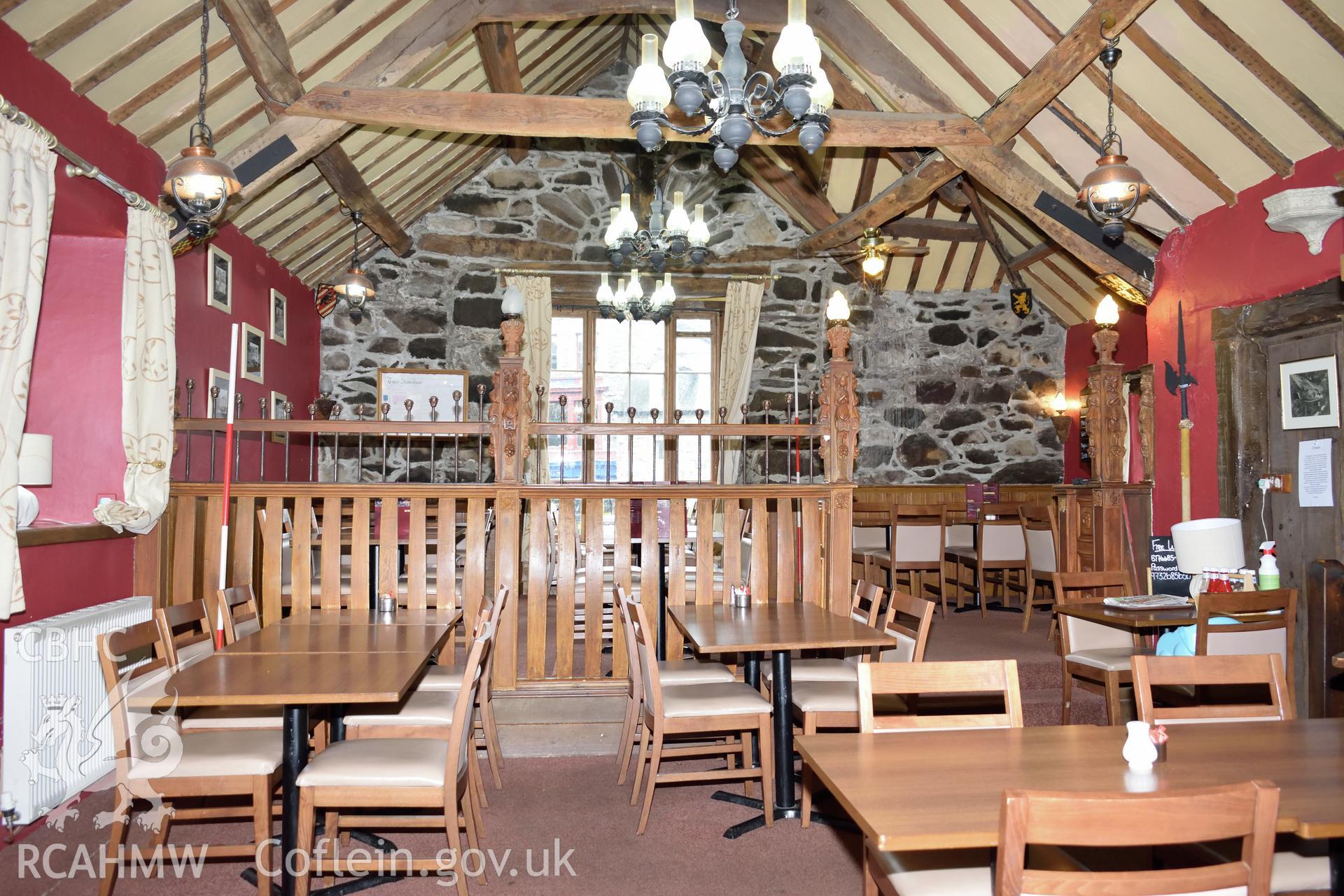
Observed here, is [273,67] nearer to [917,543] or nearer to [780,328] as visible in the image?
[780,328]

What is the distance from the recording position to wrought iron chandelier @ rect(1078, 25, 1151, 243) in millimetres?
4551

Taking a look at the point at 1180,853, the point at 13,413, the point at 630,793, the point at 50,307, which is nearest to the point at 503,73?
the point at 50,307

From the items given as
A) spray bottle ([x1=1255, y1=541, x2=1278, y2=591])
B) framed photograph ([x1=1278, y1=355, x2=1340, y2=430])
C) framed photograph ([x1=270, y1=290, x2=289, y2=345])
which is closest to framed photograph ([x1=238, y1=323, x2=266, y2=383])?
framed photograph ([x1=270, y1=290, x2=289, y2=345])

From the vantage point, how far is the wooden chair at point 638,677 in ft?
11.5

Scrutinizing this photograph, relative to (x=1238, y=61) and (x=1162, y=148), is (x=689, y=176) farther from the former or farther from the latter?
(x=1238, y=61)

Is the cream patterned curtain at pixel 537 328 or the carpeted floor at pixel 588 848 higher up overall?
the cream patterned curtain at pixel 537 328

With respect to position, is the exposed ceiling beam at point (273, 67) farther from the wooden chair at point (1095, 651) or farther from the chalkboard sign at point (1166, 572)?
the chalkboard sign at point (1166, 572)

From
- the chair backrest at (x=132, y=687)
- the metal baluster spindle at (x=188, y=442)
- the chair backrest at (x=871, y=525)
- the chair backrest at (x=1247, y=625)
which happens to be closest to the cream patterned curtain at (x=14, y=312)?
the chair backrest at (x=132, y=687)

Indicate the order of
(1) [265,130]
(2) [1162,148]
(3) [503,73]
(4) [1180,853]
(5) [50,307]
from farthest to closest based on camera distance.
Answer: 1. (3) [503,73]
2. (2) [1162,148]
3. (1) [265,130]
4. (5) [50,307]
5. (4) [1180,853]

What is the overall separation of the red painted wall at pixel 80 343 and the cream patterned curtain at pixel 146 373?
14 centimetres

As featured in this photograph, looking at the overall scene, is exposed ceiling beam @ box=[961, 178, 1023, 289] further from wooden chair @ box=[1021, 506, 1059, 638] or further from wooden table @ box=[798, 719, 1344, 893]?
wooden table @ box=[798, 719, 1344, 893]

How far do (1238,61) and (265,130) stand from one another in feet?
16.7

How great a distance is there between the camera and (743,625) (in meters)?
3.50

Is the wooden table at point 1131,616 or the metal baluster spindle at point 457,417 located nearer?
the wooden table at point 1131,616
